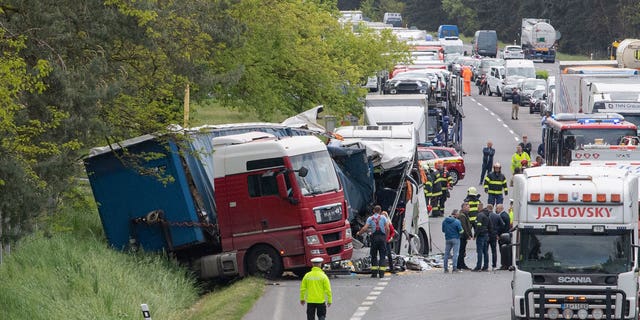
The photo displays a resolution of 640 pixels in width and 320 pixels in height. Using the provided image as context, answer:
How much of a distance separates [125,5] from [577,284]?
9455 millimetres

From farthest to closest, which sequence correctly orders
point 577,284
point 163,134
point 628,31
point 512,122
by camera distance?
point 628,31, point 512,122, point 163,134, point 577,284

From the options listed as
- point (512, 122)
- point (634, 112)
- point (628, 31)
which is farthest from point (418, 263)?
point (628, 31)

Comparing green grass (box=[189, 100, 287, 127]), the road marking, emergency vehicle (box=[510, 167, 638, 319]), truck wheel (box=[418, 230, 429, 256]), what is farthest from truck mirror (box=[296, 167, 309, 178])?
green grass (box=[189, 100, 287, 127])

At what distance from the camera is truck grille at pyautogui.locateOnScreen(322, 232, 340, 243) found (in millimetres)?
27766

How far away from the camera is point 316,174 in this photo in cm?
2789

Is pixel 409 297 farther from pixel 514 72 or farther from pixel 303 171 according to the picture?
pixel 514 72

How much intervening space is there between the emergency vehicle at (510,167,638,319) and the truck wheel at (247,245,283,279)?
8290 millimetres

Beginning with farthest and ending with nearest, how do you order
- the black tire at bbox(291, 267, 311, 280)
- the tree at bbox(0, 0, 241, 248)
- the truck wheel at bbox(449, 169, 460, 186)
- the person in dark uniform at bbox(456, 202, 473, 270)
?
the truck wheel at bbox(449, 169, 460, 186) → the person in dark uniform at bbox(456, 202, 473, 270) → the black tire at bbox(291, 267, 311, 280) → the tree at bbox(0, 0, 241, 248)

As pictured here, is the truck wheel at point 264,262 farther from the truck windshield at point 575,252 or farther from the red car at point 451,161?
the red car at point 451,161

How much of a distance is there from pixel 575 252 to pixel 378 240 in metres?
7.97

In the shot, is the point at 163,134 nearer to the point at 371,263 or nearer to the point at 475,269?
the point at 371,263

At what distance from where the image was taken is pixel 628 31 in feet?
371

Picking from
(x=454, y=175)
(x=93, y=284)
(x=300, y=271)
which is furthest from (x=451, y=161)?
(x=93, y=284)

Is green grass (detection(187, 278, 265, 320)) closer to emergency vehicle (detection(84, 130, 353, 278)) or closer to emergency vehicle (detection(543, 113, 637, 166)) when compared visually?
emergency vehicle (detection(84, 130, 353, 278))
